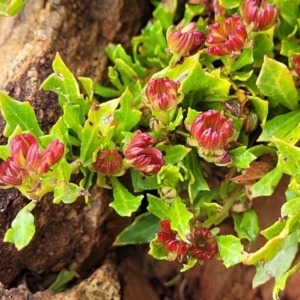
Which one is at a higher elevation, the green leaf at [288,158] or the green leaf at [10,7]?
the green leaf at [10,7]

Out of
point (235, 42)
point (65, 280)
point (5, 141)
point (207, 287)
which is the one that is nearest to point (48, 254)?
point (65, 280)

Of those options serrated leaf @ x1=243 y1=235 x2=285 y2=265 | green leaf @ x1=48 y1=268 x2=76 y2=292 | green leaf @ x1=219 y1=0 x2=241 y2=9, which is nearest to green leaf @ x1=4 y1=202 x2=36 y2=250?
green leaf @ x1=48 y1=268 x2=76 y2=292

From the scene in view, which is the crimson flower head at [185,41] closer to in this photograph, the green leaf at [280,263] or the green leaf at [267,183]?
the green leaf at [267,183]

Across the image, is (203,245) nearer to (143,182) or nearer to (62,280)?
(143,182)

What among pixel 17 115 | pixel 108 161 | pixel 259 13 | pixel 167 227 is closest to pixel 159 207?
pixel 167 227

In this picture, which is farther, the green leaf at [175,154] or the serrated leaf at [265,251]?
the green leaf at [175,154]

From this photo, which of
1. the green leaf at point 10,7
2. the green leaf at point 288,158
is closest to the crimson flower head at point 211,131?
the green leaf at point 288,158
